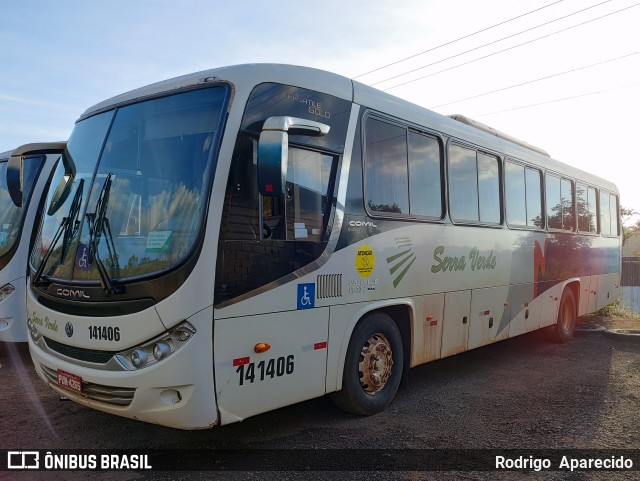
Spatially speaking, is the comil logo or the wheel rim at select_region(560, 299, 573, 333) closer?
the comil logo

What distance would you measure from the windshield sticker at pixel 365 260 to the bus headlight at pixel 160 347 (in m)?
1.91

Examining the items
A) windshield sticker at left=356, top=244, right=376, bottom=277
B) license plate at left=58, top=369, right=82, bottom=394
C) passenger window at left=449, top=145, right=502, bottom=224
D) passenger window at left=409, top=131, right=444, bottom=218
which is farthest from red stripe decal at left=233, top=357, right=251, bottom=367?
passenger window at left=449, top=145, right=502, bottom=224

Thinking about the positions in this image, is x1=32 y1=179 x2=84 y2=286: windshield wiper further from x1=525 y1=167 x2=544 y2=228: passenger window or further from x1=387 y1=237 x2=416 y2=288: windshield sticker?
x1=525 y1=167 x2=544 y2=228: passenger window

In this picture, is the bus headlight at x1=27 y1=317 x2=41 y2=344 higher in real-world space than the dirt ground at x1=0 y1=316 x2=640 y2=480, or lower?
higher

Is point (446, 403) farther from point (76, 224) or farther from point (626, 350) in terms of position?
point (626, 350)

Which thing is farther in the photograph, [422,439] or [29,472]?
[422,439]

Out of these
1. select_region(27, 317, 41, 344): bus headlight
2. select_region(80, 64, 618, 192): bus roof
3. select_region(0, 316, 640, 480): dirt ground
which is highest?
select_region(80, 64, 618, 192): bus roof

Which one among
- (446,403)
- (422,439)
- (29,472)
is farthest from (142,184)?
(446,403)

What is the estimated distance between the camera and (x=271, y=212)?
14.2ft

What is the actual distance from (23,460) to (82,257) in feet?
5.63

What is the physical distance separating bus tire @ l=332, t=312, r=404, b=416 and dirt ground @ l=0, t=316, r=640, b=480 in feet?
0.58

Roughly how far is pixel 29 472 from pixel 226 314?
6.55 feet

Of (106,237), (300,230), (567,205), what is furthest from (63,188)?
(567,205)

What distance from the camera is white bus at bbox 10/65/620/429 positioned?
3832 mm
